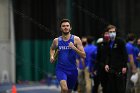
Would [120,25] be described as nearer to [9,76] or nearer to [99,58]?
[9,76]

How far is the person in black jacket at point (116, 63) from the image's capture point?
A: 40.8 ft

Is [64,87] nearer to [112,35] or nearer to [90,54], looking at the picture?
[112,35]

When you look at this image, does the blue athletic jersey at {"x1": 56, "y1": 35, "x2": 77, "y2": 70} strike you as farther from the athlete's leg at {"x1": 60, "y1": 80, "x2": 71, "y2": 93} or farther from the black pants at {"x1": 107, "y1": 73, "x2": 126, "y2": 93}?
the black pants at {"x1": 107, "y1": 73, "x2": 126, "y2": 93}

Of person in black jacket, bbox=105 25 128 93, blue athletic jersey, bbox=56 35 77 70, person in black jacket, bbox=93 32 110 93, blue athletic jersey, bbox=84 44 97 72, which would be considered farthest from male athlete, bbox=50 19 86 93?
blue athletic jersey, bbox=84 44 97 72

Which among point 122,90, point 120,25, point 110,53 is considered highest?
point 120,25

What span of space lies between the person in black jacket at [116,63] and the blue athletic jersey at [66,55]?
1.67 m

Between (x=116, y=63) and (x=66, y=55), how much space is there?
1886 millimetres

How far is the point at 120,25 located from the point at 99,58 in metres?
7.60

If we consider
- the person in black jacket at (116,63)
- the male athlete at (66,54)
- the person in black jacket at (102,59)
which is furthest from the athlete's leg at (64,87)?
the person in black jacket at (102,59)

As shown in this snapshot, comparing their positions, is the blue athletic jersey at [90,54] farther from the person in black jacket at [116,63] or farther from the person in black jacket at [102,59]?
the person in black jacket at [116,63]

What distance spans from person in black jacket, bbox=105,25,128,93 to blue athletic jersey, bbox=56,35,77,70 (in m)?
1.67

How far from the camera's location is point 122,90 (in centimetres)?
1248

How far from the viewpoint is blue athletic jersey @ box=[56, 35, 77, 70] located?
1097 cm

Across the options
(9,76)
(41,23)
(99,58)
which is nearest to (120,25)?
(41,23)
